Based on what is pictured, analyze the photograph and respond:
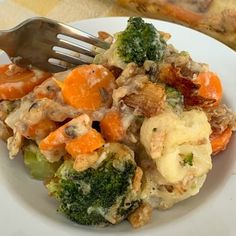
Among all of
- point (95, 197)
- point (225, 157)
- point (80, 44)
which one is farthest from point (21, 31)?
point (225, 157)

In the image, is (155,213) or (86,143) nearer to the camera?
(86,143)

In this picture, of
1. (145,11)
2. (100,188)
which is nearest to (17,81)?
(100,188)

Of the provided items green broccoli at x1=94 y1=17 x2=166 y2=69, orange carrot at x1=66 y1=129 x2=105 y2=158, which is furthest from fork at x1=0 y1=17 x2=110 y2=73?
orange carrot at x1=66 y1=129 x2=105 y2=158

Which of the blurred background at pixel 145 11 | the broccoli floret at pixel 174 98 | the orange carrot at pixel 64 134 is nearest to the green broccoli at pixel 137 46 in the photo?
the broccoli floret at pixel 174 98

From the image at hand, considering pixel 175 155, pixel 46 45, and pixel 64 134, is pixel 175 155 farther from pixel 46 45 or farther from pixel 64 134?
pixel 46 45

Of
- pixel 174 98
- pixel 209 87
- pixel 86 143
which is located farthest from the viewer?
pixel 209 87

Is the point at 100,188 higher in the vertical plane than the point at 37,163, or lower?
higher

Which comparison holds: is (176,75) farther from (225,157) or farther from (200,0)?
(200,0)
